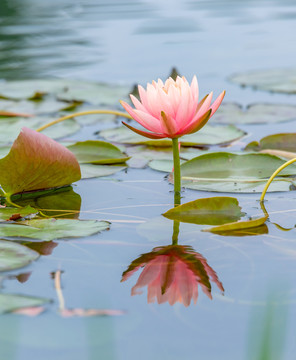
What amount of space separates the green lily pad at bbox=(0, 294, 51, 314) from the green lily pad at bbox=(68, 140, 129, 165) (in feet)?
2.95

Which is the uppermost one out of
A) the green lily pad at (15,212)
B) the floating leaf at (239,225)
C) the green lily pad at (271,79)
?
the green lily pad at (271,79)

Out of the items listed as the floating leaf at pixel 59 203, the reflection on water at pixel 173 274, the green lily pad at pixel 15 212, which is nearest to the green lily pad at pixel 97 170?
the floating leaf at pixel 59 203

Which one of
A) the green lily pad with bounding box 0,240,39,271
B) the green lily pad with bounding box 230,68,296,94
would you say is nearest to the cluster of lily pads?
the green lily pad with bounding box 0,240,39,271

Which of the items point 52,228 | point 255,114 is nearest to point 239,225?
point 52,228

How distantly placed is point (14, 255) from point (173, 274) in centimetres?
33

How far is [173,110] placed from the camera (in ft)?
4.78

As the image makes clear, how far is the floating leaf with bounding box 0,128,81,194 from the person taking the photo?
156 cm

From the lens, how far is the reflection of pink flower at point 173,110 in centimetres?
145

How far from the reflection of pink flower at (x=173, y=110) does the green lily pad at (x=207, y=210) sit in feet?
0.59

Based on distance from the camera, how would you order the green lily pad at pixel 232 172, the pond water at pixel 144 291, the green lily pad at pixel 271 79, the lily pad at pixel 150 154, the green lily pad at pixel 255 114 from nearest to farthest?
the pond water at pixel 144 291, the green lily pad at pixel 232 172, the lily pad at pixel 150 154, the green lily pad at pixel 255 114, the green lily pad at pixel 271 79

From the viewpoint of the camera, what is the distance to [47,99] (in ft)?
9.50

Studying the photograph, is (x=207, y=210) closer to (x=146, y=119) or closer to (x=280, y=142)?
(x=146, y=119)

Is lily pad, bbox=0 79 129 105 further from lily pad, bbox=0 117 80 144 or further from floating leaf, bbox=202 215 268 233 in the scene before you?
floating leaf, bbox=202 215 268 233

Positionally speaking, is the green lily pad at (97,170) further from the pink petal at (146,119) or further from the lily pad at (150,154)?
the pink petal at (146,119)
